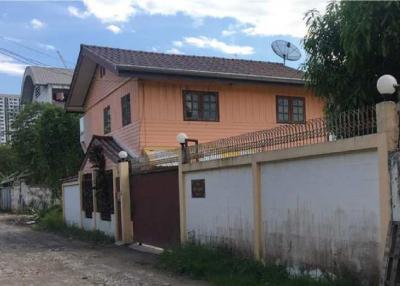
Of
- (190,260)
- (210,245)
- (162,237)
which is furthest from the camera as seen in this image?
(162,237)

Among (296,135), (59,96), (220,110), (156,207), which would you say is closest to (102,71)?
(220,110)

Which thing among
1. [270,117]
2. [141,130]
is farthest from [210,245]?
[270,117]

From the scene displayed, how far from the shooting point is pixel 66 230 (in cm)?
2112

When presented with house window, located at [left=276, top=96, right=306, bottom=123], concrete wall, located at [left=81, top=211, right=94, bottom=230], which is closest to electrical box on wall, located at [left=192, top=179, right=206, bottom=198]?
house window, located at [left=276, top=96, right=306, bottom=123]

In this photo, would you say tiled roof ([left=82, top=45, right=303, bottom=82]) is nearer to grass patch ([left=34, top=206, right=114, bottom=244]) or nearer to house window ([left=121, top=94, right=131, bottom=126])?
house window ([left=121, top=94, right=131, bottom=126])

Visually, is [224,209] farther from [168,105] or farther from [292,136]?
[168,105]

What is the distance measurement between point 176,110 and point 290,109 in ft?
14.5

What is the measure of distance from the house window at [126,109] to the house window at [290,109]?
201 inches

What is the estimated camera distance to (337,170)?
774cm

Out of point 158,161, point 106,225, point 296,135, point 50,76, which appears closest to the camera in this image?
point 296,135

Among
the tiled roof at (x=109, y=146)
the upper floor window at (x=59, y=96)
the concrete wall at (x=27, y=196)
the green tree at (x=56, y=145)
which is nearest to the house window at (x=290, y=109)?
the tiled roof at (x=109, y=146)

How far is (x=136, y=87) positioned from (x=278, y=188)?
31.0 ft

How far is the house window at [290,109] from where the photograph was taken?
1964 centimetres

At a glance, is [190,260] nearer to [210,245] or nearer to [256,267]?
[210,245]
